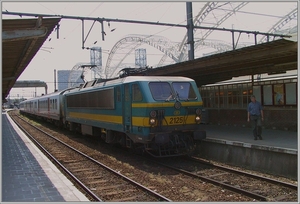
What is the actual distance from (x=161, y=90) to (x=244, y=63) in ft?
13.9

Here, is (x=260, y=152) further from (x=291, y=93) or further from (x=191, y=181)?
(x=291, y=93)

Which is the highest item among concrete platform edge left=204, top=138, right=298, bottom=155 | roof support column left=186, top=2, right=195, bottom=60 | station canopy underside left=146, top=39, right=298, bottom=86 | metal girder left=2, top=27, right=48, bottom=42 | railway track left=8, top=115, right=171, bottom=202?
roof support column left=186, top=2, right=195, bottom=60

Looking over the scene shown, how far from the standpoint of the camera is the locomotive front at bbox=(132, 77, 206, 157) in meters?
9.50

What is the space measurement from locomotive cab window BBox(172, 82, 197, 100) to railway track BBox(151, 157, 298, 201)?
210cm

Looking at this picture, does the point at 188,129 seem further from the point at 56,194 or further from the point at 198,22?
the point at 198,22

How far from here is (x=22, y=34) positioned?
376 inches

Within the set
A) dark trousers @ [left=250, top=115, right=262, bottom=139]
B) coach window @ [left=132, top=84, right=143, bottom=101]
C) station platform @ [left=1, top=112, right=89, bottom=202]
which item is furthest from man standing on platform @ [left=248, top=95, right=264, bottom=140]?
station platform @ [left=1, top=112, right=89, bottom=202]

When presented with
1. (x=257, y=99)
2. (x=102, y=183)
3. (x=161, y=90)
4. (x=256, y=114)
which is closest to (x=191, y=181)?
(x=102, y=183)

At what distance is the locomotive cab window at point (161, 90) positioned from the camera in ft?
32.5

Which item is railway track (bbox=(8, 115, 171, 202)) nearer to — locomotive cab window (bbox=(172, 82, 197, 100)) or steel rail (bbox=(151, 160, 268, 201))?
steel rail (bbox=(151, 160, 268, 201))

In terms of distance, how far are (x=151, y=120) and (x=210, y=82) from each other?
30.0 ft

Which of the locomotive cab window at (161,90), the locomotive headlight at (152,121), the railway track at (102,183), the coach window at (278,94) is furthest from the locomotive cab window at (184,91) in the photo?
the coach window at (278,94)

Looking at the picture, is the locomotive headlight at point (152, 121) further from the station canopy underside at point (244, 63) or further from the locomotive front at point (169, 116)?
the station canopy underside at point (244, 63)

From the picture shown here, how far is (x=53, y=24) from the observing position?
991 centimetres
